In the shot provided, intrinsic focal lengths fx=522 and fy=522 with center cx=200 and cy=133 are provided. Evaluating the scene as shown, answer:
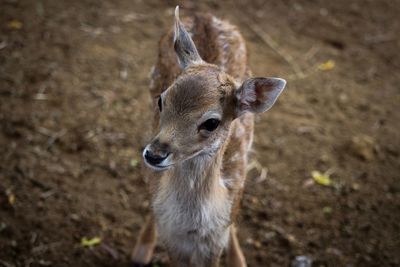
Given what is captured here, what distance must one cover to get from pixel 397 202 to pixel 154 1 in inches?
161

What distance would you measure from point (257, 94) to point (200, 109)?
43 cm

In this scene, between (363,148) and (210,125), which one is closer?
(210,125)

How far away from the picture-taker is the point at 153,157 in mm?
2971

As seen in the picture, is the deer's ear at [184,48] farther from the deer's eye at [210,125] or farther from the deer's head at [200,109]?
the deer's eye at [210,125]

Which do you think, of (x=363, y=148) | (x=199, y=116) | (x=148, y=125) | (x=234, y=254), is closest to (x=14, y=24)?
(x=148, y=125)

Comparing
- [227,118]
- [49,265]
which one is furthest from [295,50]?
[49,265]

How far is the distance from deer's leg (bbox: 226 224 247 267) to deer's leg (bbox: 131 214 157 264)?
2.10ft

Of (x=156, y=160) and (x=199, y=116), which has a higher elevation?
(x=199, y=116)

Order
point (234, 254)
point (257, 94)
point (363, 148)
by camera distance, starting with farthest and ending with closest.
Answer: point (363, 148)
point (234, 254)
point (257, 94)

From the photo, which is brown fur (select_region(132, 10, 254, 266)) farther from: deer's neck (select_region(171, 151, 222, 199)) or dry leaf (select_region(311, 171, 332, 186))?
dry leaf (select_region(311, 171, 332, 186))

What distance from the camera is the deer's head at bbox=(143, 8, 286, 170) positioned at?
3.06 metres

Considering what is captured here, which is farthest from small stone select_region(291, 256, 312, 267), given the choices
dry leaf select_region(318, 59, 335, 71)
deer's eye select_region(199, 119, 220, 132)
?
dry leaf select_region(318, 59, 335, 71)

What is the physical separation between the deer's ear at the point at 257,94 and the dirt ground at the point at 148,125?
5.47 feet

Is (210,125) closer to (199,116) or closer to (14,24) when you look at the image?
(199,116)
